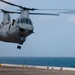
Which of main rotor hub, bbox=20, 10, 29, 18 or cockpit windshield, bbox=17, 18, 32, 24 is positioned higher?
main rotor hub, bbox=20, 10, 29, 18

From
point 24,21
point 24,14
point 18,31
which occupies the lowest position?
point 18,31

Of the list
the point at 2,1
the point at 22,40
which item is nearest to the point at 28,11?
the point at 22,40

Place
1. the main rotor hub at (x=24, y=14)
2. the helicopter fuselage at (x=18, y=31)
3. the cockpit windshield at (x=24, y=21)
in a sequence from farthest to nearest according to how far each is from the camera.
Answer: the main rotor hub at (x=24, y=14), the cockpit windshield at (x=24, y=21), the helicopter fuselage at (x=18, y=31)

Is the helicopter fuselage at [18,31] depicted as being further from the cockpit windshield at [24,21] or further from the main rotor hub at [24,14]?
the main rotor hub at [24,14]

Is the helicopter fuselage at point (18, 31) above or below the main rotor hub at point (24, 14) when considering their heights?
below

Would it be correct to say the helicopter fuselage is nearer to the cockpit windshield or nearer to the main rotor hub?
the cockpit windshield

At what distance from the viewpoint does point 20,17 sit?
135ft

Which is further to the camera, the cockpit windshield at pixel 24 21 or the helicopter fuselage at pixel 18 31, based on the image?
the cockpit windshield at pixel 24 21

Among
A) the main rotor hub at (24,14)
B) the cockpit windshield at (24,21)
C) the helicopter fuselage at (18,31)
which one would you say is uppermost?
the main rotor hub at (24,14)

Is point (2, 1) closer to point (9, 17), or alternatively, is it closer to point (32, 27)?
point (32, 27)

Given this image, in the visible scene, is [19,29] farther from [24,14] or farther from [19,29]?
[24,14]

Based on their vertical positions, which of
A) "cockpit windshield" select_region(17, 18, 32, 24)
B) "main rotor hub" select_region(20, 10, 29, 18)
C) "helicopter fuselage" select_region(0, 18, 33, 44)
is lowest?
"helicopter fuselage" select_region(0, 18, 33, 44)

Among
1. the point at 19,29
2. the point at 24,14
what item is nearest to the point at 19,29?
the point at 19,29

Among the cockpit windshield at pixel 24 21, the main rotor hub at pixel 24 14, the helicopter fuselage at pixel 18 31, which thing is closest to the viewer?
the helicopter fuselage at pixel 18 31
